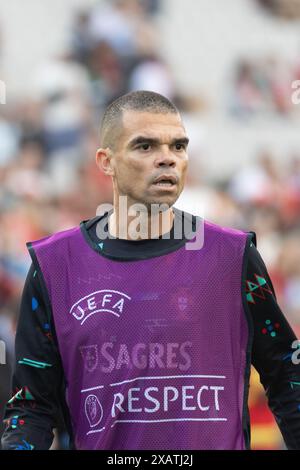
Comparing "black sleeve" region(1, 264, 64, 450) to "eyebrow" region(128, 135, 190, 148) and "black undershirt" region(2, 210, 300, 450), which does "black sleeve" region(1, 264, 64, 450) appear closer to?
"black undershirt" region(2, 210, 300, 450)

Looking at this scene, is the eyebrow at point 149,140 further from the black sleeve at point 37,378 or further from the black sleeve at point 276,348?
the black sleeve at point 37,378

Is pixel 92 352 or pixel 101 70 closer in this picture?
pixel 92 352

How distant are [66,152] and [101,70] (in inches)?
56.1

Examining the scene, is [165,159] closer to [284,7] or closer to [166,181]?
[166,181]

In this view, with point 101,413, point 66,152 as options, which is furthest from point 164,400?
point 66,152

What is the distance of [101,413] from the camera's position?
4.08 meters

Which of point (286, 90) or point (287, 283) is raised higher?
point (286, 90)

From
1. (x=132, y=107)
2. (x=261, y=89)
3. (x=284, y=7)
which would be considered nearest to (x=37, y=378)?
(x=132, y=107)

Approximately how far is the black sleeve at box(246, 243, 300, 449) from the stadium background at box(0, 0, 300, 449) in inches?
173

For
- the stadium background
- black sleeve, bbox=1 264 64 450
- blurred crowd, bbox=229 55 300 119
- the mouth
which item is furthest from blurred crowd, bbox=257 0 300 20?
black sleeve, bbox=1 264 64 450

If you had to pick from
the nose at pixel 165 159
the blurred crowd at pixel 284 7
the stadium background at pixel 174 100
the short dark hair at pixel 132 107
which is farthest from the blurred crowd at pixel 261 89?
the nose at pixel 165 159

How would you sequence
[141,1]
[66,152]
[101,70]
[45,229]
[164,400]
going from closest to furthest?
[164,400], [45,229], [66,152], [101,70], [141,1]

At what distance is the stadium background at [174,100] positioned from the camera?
33.3ft

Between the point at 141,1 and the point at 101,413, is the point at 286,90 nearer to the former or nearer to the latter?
the point at 141,1
